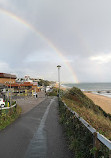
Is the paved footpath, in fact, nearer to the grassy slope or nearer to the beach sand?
the grassy slope

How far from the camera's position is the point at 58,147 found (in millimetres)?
4859

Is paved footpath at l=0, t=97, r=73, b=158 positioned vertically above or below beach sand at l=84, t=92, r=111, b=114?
above

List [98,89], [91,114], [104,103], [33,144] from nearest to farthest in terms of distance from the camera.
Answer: [33,144] → [91,114] → [104,103] → [98,89]

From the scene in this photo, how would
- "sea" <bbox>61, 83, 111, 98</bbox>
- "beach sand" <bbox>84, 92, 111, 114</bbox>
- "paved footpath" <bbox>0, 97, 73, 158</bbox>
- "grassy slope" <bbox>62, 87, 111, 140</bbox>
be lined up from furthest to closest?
"sea" <bbox>61, 83, 111, 98</bbox>
"beach sand" <bbox>84, 92, 111, 114</bbox>
"grassy slope" <bbox>62, 87, 111, 140</bbox>
"paved footpath" <bbox>0, 97, 73, 158</bbox>

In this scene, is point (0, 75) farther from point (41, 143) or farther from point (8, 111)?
point (41, 143)

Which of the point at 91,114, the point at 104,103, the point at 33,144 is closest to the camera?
the point at 33,144

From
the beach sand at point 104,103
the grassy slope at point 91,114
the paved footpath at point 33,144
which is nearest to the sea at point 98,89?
the beach sand at point 104,103

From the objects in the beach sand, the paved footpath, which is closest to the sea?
the beach sand

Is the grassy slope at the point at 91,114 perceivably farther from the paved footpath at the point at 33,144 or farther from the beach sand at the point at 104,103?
the beach sand at the point at 104,103

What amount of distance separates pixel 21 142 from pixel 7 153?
3.11 ft

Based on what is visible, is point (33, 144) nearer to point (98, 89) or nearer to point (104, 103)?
point (104, 103)

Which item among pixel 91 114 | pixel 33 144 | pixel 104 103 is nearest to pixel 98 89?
pixel 104 103

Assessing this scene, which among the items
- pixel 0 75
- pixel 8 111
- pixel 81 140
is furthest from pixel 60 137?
pixel 0 75

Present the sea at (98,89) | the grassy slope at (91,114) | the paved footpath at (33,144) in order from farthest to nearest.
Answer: the sea at (98,89) < the grassy slope at (91,114) < the paved footpath at (33,144)
